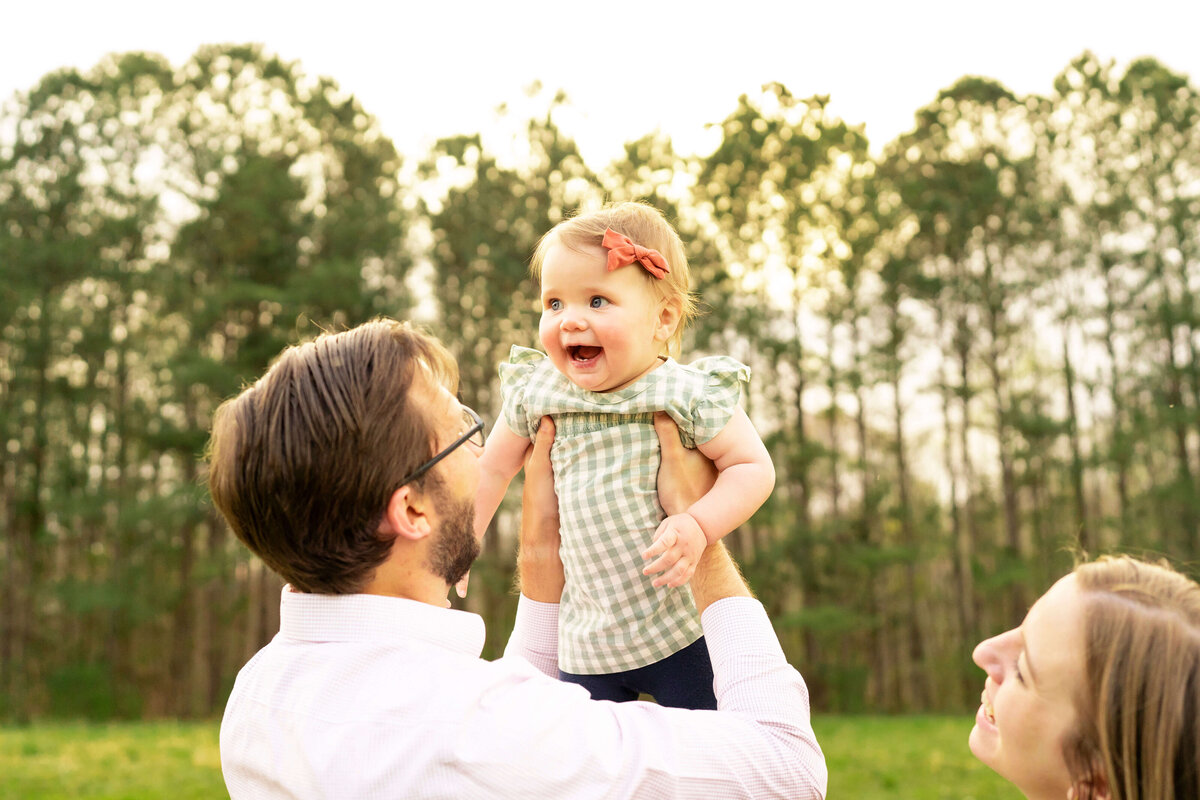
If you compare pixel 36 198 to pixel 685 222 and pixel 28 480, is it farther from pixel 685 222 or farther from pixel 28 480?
pixel 685 222

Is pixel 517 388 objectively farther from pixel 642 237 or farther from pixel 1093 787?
pixel 1093 787

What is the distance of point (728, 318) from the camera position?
963 inches

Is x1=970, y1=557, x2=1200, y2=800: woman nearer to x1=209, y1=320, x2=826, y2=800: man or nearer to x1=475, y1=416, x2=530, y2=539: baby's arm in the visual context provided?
x1=209, y1=320, x2=826, y2=800: man

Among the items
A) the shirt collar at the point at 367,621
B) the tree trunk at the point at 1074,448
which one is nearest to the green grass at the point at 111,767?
the shirt collar at the point at 367,621

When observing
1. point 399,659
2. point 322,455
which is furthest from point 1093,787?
point 322,455

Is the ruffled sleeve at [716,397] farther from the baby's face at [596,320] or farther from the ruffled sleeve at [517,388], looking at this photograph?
the ruffled sleeve at [517,388]

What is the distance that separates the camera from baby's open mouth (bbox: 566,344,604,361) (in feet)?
8.61

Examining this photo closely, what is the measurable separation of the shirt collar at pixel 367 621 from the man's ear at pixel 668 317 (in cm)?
116

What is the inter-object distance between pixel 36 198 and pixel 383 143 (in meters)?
8.35

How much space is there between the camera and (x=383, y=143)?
2556 cm

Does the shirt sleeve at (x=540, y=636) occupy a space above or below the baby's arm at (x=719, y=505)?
below

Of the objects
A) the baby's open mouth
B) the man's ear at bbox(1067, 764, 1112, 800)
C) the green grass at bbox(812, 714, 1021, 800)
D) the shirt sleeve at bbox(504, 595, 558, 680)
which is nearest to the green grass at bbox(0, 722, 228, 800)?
the green grass at bbox(812, 714, 1021, 800)

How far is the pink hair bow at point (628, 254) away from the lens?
262 cm

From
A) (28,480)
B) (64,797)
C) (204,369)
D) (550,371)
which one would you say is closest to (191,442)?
(204,369)
